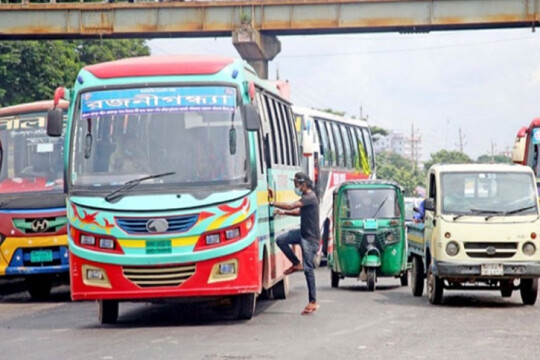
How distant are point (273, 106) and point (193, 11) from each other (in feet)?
118

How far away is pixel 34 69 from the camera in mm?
56000

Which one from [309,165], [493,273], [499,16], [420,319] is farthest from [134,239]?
[499,16]

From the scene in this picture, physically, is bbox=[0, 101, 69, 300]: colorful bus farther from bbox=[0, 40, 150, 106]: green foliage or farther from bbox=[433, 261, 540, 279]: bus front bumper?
bbox=[0, 40, 150, 106]: green foliage

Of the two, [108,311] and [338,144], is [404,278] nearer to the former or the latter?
[108,311]

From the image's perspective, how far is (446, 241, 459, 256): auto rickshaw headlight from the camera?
767 inches

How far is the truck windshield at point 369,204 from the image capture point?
24.7m

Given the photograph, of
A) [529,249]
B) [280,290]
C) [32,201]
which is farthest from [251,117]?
[32,201]

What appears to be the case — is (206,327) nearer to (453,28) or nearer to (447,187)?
(447,187)

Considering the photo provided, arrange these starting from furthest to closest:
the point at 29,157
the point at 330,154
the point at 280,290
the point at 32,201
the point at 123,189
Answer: the point at 330,154 < the point at 29,157 < the point at 32,201 < the point at 280,290 < the point at 123,189

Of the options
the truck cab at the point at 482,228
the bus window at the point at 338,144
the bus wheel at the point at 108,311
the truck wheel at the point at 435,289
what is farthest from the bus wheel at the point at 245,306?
the bus window at the point at 338,144

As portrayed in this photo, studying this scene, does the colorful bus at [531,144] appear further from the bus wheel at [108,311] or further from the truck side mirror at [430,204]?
the bus wheel at [108,311]

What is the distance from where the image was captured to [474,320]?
674 inches

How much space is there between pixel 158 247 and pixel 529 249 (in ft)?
20.1

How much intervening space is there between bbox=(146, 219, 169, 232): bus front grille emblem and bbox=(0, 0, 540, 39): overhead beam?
38.4m
